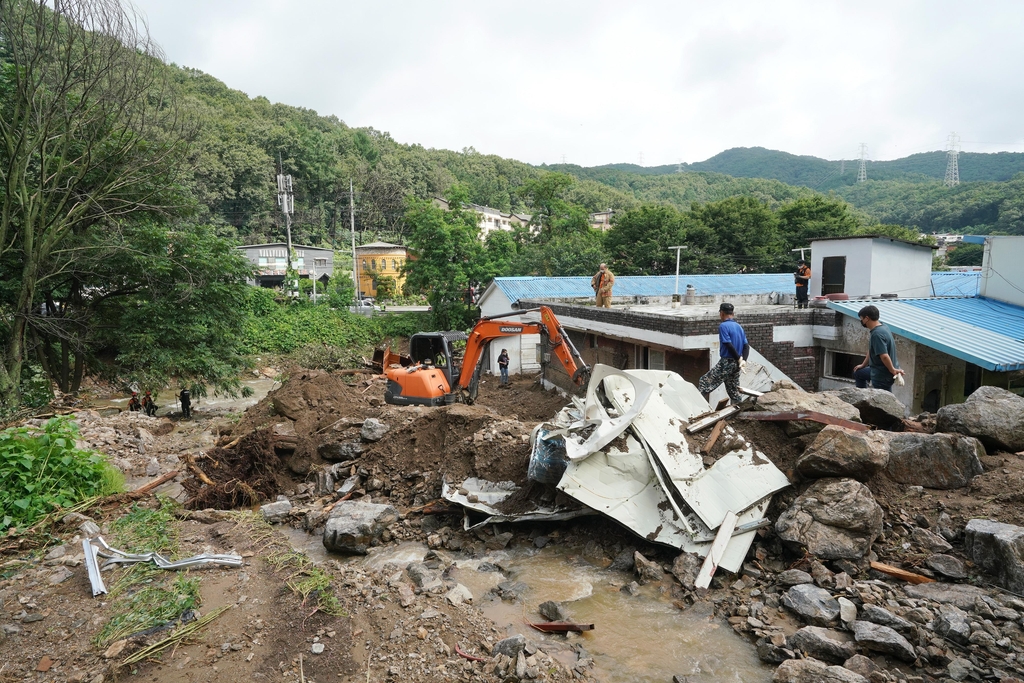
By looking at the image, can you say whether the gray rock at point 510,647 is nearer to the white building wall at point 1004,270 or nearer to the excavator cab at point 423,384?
the excavator cab at point 423,384

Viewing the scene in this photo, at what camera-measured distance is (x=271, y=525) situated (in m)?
8.09

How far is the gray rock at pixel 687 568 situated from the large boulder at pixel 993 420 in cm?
354

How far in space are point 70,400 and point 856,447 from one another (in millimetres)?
16961

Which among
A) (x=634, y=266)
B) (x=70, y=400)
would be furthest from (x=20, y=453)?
(x=634, y=266)

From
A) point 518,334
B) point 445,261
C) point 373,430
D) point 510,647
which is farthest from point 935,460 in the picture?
point 445,261

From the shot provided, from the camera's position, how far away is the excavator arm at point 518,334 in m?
9.73

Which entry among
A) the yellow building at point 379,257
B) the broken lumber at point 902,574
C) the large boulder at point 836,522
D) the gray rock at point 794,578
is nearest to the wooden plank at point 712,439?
the large boulder at point 836,522

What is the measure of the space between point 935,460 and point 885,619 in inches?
93.1

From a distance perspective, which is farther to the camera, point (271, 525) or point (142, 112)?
point (142, 112)

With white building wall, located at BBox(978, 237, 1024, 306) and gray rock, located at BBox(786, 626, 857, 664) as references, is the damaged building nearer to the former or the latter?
white building wall, located at BBox(978, 237, 1024, 306)

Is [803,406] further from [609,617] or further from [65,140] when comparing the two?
[65,140]

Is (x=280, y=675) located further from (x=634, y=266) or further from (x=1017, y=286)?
(x=634, y=266)

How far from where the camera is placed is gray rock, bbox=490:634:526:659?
4801mm

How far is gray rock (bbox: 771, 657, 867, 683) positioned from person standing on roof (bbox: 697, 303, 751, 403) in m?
3.89
